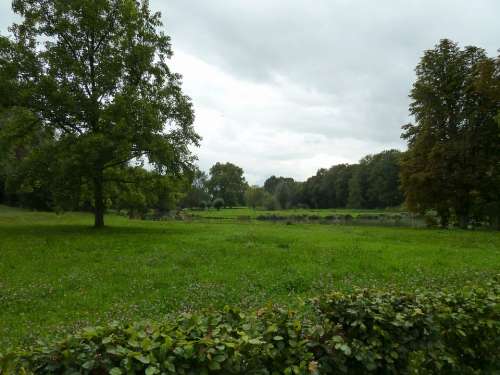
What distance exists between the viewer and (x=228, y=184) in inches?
6078

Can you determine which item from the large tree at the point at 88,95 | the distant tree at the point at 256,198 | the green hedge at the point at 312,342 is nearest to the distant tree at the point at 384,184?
the distant tree at the point at 256,198

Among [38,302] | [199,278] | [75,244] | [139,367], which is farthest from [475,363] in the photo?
[75,244]

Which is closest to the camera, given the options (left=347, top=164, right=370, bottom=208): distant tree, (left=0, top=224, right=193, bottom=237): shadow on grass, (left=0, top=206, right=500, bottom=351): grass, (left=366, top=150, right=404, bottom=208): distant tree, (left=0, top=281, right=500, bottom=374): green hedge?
(left=0, top=281, right=500, bottom=374): green hedge

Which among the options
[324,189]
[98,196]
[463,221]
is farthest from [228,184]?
[98,196]

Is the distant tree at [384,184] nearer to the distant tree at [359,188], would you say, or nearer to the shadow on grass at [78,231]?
the distant tree at [359,188]

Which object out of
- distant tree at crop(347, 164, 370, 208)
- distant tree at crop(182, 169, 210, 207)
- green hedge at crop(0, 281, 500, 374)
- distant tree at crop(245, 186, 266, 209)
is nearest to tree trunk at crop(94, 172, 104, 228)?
green hedge at crop(0, 281, 500, 374)

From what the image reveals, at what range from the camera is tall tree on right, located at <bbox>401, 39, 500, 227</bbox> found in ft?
101

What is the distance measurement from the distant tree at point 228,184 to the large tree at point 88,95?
126 m

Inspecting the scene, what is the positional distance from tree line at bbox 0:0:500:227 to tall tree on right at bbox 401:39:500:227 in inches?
3.7

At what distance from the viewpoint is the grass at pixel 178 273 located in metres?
8.10

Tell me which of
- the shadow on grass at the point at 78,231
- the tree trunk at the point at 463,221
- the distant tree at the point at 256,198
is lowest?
the shadow on grass at the point at 78,231

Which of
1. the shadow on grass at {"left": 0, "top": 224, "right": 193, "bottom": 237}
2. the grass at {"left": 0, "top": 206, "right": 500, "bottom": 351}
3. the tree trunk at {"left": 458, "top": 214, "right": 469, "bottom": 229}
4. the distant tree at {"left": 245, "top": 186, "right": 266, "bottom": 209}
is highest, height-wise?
the distant tree at {"left": 245, "top": 186, "right": 266, "bottom": 209}

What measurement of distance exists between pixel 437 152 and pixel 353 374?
32047 millimetres

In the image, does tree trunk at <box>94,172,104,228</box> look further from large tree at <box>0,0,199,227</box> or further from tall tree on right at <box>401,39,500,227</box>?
tall tree on right at <box>401,39,500,227</box>
